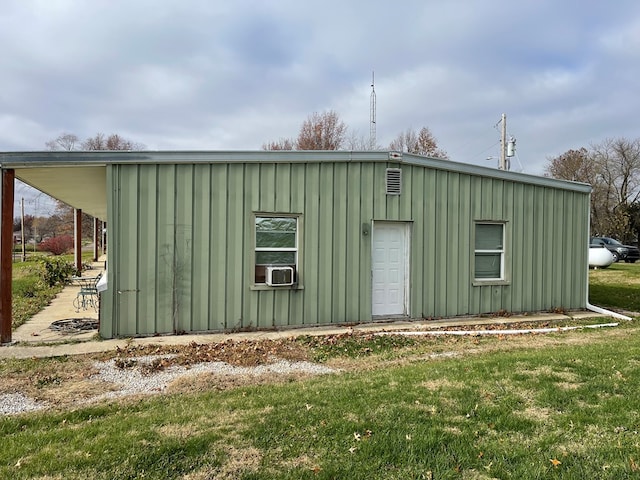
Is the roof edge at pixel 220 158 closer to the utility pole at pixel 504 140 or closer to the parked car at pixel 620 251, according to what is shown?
the utility pole at pixel 504 140

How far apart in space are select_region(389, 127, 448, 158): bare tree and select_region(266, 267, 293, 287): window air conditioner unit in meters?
26.0

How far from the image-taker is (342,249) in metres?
7.96

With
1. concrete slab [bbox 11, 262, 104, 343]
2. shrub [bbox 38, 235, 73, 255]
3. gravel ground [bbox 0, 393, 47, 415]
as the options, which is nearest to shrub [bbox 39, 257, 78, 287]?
concrete slab [bbox 11, 262, 104, 343]

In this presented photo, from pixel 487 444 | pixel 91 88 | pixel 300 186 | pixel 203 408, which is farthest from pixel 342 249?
pixel 91 88

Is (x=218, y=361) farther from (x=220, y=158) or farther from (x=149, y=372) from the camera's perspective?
(x=220, y=158)

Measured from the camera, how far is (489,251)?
30.0ft

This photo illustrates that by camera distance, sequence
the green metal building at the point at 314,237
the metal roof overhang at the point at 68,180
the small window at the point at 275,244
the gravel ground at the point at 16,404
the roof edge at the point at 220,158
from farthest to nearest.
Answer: the small window at the point at 275,244 < the metal roof overhang at the point at 68,180 < the green metal building at the point at 314,237 < the roof edge at the point at 220,158 < the gravel ground at the point at 16,404

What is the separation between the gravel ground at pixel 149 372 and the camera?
172 inches

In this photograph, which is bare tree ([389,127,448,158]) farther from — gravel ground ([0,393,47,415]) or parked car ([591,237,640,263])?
gravel ground ([0,393,47,415])

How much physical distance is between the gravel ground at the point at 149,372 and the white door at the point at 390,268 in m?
3.12

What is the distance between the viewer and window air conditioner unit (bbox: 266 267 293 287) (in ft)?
24.2

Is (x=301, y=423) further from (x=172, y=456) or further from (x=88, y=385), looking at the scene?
(x=88, y=385)

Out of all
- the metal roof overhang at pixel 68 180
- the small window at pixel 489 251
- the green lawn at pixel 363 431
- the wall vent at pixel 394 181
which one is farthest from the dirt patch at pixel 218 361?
the metal roof overhang at pixel 68 180

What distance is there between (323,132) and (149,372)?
28235 millimetres
